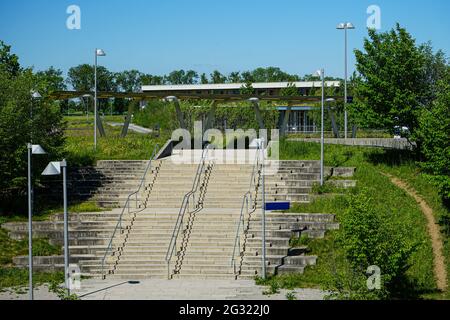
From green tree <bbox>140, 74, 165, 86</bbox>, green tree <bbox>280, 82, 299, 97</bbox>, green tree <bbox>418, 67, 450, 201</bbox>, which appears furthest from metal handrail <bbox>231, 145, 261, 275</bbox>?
green tree <bbox>140, 74, 165, 86</bbox>

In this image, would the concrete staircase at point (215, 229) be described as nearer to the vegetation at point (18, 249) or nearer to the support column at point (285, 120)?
the vegetation at point (18, 249)

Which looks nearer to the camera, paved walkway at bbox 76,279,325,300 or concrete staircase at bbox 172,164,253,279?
paved walkway at bbox 76,279,325,300

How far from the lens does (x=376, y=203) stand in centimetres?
2842

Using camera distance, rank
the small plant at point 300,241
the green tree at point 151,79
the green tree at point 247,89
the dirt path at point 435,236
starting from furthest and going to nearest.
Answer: the green tree at point 151,79 → the green tree at point 247,89 → the small plant at point 300,241 → the dirt path at point 435,236

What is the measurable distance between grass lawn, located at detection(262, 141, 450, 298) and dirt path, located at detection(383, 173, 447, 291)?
0.68ft

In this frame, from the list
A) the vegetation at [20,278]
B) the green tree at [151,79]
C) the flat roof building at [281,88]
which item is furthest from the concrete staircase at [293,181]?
the green tree at [151,79]

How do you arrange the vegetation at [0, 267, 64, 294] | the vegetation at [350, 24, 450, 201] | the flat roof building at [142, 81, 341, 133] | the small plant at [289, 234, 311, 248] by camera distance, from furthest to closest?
the flat roof building at [142, 81, 341, 133] → the vegetation at [350, 24, 450, 201] → the small plant at [289, 234, 311, 248] → the vegetation at [0, 267, 64, 294]

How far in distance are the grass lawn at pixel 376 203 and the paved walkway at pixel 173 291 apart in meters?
1.03

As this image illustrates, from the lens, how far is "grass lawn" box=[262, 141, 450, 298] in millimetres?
23125

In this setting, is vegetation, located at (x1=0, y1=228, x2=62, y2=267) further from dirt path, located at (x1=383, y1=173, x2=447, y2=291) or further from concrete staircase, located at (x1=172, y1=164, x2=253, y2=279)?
dirt path, located at (x1=383, y1=173, x2=447, y2=291)

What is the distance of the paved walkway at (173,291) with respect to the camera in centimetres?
2083

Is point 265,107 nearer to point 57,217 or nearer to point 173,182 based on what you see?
point 173,182

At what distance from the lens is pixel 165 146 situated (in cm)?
3553

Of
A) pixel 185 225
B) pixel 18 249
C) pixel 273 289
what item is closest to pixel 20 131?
pixel 18 249
